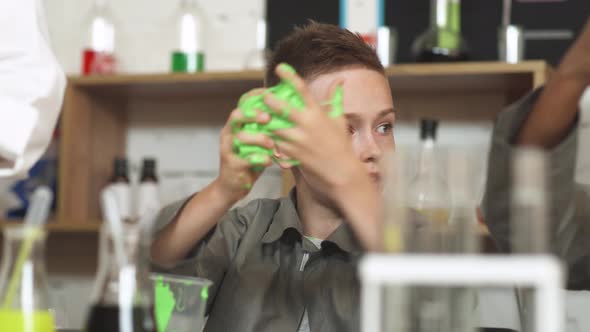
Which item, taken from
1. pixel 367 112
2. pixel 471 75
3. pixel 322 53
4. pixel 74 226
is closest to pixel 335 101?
pixel 367 112

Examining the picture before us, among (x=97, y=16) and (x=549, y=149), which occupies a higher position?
(x=97, y=16)

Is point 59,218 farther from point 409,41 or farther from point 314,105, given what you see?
point 314,105

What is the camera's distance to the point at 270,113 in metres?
0.76

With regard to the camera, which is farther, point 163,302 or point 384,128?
point 384,128

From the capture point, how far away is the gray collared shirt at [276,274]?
1.16 metres

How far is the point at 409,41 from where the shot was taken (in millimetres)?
2385

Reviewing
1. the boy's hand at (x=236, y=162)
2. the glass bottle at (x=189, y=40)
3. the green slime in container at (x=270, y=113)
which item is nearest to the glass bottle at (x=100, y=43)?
the glass bottle at (x=189, y=40)

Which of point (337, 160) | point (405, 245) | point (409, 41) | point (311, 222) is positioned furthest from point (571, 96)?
point (409, 41)

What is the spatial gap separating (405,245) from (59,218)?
79.2 inches

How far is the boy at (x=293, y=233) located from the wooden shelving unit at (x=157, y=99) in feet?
2.62

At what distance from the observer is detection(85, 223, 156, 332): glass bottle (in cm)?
65

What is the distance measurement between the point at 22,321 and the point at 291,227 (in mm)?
664

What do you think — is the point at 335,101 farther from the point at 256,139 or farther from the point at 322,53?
the point at 322,53

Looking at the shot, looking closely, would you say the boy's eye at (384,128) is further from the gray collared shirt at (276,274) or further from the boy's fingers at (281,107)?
the boy's fingers at (281,107)
